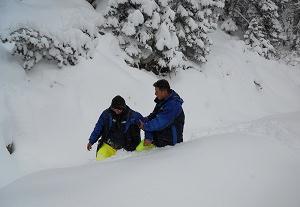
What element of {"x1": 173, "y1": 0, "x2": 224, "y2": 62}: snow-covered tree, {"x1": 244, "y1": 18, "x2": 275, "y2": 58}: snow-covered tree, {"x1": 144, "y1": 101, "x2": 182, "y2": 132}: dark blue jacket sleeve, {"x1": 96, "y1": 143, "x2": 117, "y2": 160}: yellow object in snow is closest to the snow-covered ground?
{"x1": 244, "y1": 18, "x2": 275, "y2": 58}: snow-covered tree

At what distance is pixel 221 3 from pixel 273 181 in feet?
36.3

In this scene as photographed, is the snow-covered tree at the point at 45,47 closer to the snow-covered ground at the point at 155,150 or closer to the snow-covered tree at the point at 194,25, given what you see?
the snow-covered ground at the point at 155,150

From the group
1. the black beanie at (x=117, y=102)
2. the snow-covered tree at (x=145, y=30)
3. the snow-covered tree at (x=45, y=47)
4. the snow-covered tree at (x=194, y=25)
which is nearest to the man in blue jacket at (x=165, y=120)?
the black beanie at (x=117, y=102)

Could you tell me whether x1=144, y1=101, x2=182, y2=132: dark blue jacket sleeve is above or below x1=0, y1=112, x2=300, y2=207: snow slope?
above

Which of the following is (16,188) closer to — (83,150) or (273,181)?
(273,181)

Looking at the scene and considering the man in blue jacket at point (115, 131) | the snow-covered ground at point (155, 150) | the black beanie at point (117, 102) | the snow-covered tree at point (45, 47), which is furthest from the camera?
the snow-covered tree at point (45, 47)

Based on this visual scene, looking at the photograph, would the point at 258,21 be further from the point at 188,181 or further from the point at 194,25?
the point at 188,181

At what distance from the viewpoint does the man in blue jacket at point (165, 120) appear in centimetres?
596

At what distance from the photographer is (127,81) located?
1104 cm

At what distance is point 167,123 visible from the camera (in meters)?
5.98

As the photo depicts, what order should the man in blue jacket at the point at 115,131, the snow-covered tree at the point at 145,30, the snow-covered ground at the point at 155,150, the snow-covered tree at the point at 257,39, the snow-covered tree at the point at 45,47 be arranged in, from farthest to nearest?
the snow-covered tree at the point at 257,39 → the snow-covered tree at the point at 145,30 → the snow-covered tree at the point at 45,47 → the man in blue jacket at the point at 115,131 → the snow-covered ground at the point at 155,150

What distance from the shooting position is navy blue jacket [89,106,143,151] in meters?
6.87

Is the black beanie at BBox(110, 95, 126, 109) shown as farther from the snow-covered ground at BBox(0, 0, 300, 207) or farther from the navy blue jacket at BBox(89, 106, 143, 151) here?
the snow-covered ground at BBox(0, 0, 300, 207)

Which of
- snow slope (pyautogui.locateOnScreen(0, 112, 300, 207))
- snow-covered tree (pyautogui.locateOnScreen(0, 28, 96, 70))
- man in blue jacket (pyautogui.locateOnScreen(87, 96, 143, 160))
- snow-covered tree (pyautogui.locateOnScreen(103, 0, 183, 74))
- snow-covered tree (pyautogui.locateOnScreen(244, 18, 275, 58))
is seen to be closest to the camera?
snow slope (pyautogui.locateOnScreen(0, 112, 300, 207))
